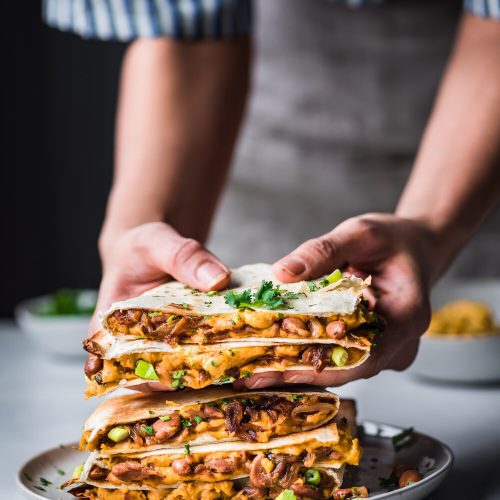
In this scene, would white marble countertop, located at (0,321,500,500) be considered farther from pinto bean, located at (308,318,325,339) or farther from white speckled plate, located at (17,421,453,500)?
pinto bean, located at (308,318,325,339)

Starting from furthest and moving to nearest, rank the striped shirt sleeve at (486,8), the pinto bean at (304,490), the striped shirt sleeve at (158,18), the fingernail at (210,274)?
the striped shirt sleeve at (158,18) → the striped shirt sleeve at (486,8) → the fingernail at (210,274) → the pinto bean at (304,490)

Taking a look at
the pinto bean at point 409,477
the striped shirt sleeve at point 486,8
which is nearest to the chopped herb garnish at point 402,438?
the pinto bean at point 409,477

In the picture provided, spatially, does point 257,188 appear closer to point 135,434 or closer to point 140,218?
point 140,218

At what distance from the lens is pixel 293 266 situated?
5.78 ft

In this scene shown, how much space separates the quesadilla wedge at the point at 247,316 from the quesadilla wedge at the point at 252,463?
0.24 metres

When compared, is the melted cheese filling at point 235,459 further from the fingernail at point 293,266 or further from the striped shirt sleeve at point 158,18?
the striped shirt sleeve at point 158,18

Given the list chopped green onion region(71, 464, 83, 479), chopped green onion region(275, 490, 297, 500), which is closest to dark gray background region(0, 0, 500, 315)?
chopped green onion region(71, 464, 83, 479)

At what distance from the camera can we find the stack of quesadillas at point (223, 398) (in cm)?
160

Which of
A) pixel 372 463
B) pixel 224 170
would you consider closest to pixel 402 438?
pixel 372 463

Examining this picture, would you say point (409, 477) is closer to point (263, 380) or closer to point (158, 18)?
point (263, 380)

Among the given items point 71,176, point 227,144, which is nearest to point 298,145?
point 227,144

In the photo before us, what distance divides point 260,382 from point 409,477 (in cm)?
38

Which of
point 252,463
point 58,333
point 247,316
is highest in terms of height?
point 247,316

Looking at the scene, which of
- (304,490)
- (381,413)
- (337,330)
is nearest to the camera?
(337,330)
